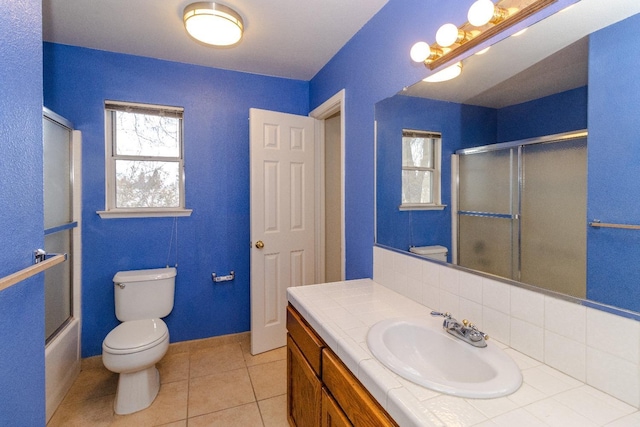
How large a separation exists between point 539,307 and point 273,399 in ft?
5.50

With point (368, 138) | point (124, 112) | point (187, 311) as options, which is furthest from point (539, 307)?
point (124, 112)

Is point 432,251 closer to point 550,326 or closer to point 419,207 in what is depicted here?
point 419,207

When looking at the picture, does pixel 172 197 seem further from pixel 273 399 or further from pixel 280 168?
pixel 273 399

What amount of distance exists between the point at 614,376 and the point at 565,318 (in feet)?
0.52

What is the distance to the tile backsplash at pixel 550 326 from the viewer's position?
755mm

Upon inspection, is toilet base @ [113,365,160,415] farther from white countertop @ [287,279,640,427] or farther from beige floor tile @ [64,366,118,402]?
white countertop @ [287,279,640,427]

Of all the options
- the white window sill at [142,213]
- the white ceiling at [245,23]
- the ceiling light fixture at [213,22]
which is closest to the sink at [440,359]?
the white ceiling at [245,23]

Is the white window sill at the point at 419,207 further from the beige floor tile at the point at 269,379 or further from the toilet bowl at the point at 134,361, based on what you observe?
the toilet bowl at the point at 134,361

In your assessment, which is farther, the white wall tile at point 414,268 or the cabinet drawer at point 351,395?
the white wall tile at point 414,268

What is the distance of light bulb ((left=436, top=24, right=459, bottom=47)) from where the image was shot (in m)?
1.16

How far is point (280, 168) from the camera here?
2.55m

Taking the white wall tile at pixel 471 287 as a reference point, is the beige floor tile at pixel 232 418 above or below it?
below

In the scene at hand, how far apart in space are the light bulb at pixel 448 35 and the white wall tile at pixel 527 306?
3.11ft

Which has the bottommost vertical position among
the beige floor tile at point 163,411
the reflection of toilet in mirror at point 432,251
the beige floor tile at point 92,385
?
the beige floor tile at point 163,411
